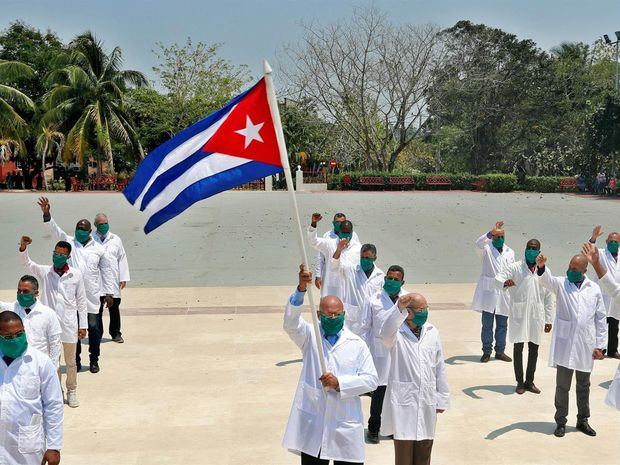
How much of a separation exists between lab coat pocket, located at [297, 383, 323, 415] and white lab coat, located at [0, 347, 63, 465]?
161 cm

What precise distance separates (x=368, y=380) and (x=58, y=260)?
459cm

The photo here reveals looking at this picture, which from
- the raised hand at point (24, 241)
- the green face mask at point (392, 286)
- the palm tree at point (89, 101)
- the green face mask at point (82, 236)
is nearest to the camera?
the green face mask at point (392, 286)

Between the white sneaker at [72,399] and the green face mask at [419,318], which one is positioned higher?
the green face mask at [419,318]

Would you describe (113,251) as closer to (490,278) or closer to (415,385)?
(490,278)

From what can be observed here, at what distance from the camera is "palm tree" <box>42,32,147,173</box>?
4391 centimetres

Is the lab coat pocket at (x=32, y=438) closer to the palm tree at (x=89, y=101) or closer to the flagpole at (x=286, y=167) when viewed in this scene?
the flagpole at (x=286, y=167)

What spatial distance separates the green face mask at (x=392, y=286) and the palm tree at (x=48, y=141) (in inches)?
1643

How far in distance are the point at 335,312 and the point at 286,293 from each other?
10.8 m

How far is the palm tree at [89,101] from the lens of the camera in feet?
144

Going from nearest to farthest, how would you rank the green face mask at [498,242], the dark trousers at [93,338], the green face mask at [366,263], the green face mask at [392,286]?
the green face mask at [392,286], the green face mask at [366,263], the dark trousers at [93,338], the green face mask at [498,242]

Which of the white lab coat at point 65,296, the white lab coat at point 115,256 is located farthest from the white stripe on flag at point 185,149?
the white lab coat at point 115,256

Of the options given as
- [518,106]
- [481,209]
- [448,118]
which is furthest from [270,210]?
[518,106]

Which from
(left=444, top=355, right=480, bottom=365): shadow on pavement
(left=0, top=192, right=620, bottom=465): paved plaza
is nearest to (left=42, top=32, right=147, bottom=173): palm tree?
(left=0, top=192, right=620, bottom=465): paved plaza

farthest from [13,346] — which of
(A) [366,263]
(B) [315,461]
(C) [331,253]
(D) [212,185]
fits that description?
(C) [331,253]
